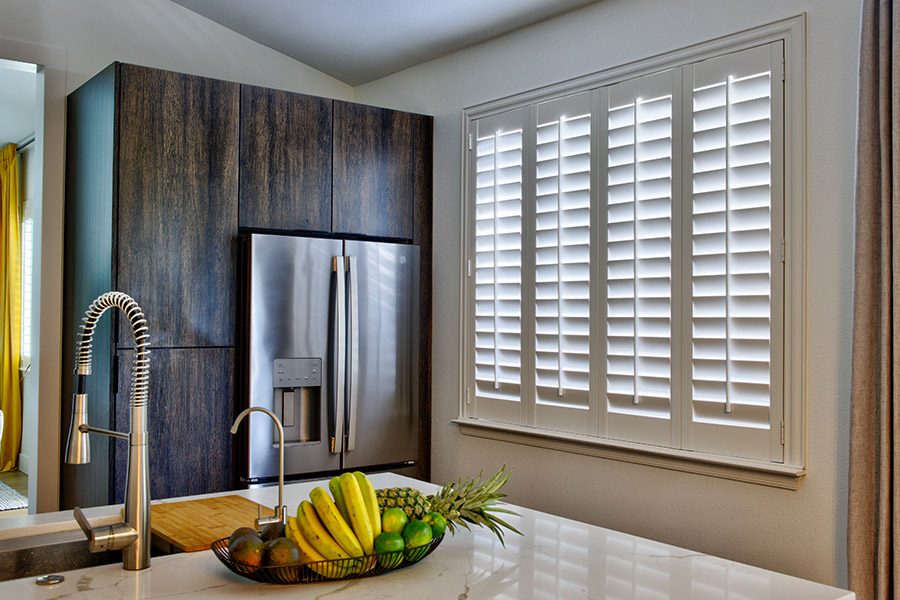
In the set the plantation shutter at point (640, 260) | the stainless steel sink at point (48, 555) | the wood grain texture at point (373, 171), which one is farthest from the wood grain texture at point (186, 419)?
the plantation shutter at point (640, 260)

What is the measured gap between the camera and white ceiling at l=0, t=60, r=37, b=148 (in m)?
4.74

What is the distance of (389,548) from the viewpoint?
1.36 m

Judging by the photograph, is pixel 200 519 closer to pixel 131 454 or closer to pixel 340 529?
pixel 131 454

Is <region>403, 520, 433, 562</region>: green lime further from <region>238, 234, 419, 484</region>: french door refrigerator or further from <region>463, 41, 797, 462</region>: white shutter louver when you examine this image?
<region>238, 234, 419, 484</region>: french door refrigerator

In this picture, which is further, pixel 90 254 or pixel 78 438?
pixel 90 254

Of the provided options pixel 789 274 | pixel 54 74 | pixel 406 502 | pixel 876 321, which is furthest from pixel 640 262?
pixel 54 74

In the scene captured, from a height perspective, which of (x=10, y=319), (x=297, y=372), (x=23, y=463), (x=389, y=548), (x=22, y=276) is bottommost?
(x=23, y=463)

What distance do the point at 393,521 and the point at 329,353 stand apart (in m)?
1.98

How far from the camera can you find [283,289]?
3.22 meters

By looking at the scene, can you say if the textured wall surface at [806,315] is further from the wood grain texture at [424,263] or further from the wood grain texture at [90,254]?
the wood grain texture at [90,254]

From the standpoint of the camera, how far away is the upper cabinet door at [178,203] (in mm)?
2953

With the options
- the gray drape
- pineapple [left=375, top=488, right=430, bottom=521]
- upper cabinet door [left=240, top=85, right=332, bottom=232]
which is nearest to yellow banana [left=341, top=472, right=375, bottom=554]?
pineapple [left=375, top=488, right=430, bottom=521]

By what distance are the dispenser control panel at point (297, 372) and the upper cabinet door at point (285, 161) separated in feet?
1.87

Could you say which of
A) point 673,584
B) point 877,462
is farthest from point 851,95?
point 673,584
